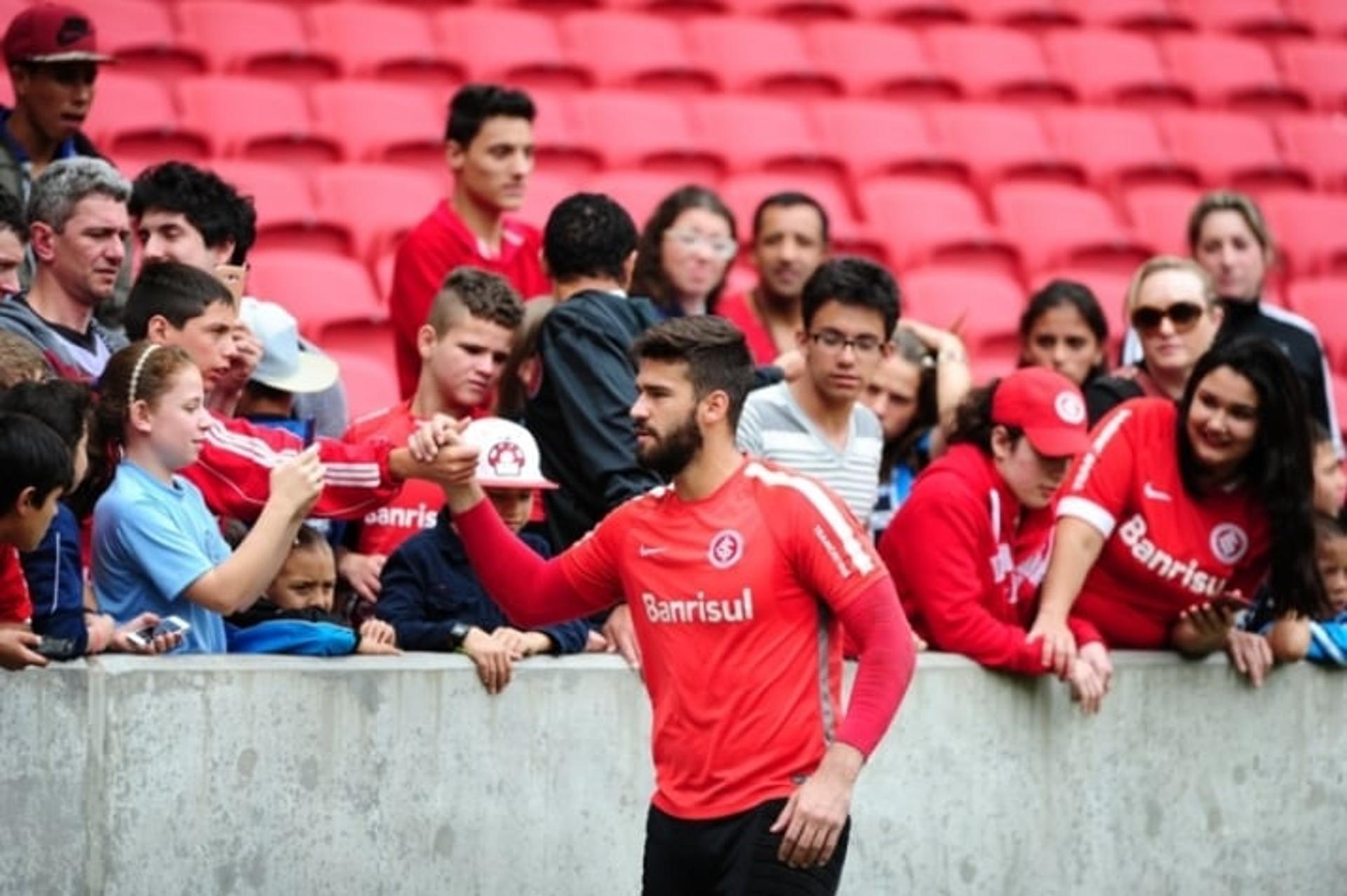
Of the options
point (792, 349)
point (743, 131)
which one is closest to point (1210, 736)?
point (792, 349)

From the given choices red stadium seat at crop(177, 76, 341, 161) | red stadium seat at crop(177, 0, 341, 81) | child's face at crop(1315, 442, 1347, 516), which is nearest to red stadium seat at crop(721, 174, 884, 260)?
red stadium seat at crop(177, 76, 341, 161)

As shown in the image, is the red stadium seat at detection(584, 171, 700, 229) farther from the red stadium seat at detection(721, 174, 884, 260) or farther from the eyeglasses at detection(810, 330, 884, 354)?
the eyeglasses at detection(810, 330, 884, 354)

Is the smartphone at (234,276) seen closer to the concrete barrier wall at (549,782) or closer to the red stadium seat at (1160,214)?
the concrete barrier wall at (549,782)

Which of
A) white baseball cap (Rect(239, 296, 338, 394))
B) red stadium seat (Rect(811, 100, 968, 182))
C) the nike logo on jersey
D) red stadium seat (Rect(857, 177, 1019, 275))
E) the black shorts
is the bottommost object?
the black shorts

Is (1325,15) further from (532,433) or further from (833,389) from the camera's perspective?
(532,433)

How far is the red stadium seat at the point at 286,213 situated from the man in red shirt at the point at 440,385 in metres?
3.05

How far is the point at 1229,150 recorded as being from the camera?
12.5 m

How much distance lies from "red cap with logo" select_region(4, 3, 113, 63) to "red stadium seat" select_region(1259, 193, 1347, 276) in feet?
21.2

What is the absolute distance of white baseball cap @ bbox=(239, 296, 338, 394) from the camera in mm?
6605

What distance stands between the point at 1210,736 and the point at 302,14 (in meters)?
5.73

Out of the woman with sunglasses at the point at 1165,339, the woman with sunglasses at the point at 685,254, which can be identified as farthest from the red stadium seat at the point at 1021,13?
the woman with sunglasses at the point at 685,254

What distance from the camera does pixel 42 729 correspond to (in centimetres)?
539

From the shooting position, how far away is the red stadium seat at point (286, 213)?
9.66 m

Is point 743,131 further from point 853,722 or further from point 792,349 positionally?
point 853,722
